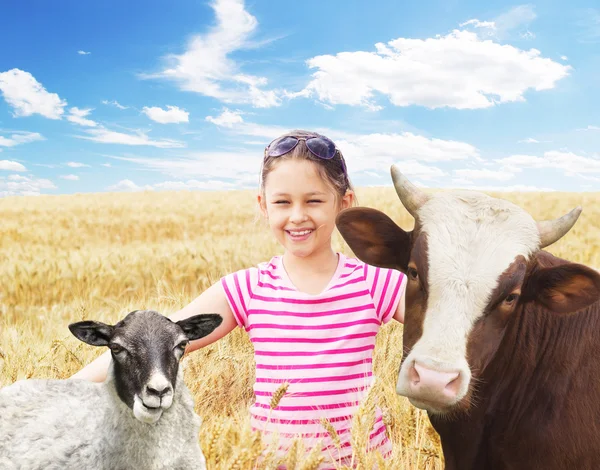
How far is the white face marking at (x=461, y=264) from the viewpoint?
94.7 inches

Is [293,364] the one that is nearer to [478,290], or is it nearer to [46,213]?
[478,290]

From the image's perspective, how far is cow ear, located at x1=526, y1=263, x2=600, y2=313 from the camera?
274 centimetres

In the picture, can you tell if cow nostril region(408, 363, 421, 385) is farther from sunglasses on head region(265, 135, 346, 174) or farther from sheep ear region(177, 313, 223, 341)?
sunglasses on head region(265, 135, 346, 174)

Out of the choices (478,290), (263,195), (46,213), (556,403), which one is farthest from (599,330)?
(46,213)

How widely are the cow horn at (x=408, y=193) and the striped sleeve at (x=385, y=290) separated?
2.66 ft

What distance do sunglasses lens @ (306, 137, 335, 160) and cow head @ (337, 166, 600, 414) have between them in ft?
2.25

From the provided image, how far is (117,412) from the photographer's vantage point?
242cm

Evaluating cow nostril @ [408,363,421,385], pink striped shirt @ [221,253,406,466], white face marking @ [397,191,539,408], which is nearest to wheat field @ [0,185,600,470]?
pink striped shirt @ [221,253,406,466]

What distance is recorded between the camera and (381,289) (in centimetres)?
369

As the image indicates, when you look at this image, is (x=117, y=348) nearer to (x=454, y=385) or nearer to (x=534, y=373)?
(x=454, y=385)

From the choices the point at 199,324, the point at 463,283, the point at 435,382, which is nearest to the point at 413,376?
the point at 435,382

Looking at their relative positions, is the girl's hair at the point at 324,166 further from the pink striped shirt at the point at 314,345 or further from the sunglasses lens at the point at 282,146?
the pink striped shirt at the point at 314,345

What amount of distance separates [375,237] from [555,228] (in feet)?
2.71

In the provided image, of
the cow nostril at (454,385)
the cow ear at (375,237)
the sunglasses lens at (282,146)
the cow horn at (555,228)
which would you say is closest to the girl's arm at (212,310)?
the sunglasses lens at (282,146)
